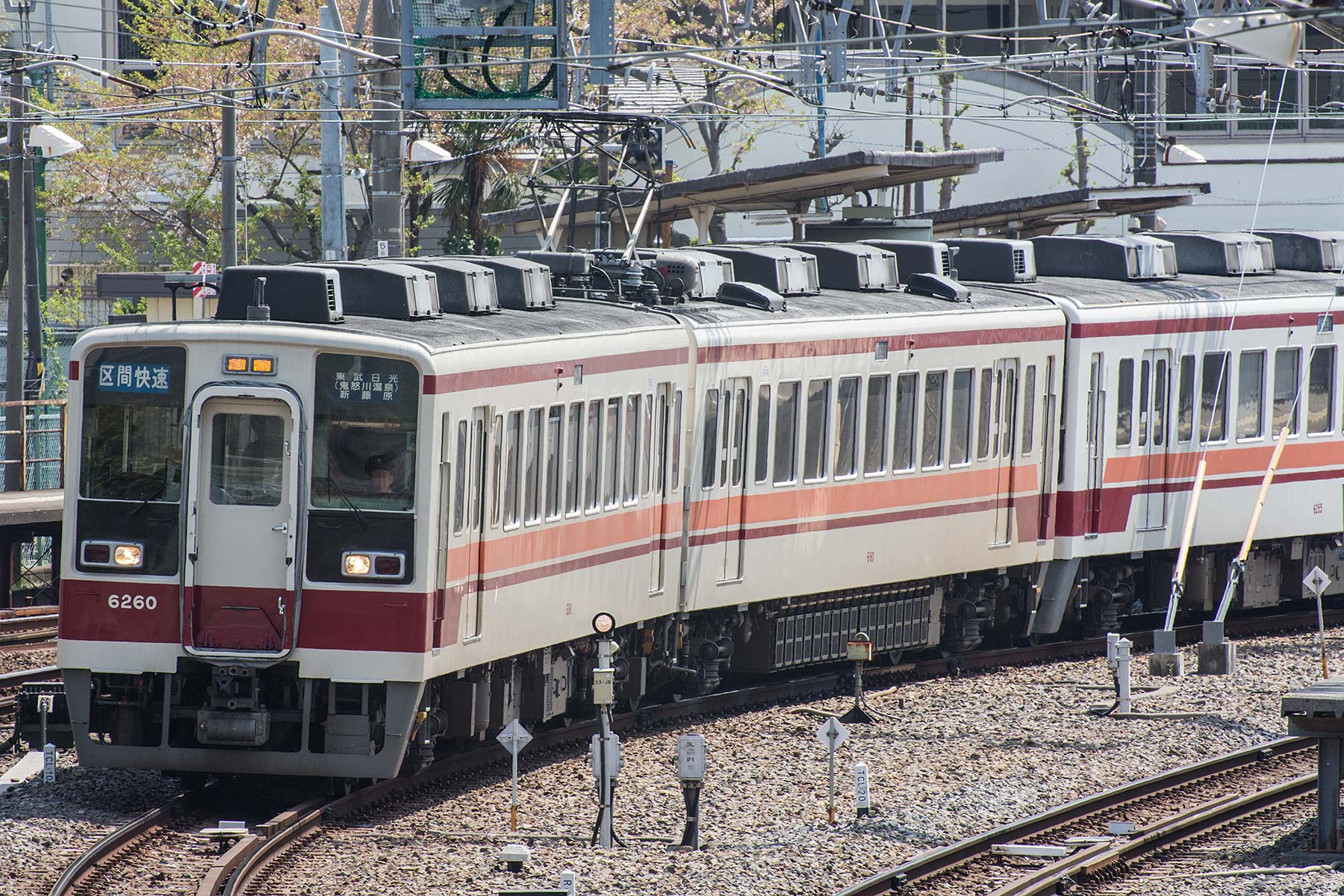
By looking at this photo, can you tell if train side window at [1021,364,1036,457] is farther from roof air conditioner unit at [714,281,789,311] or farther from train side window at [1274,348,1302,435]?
train side window at [1274,348,1302,435]

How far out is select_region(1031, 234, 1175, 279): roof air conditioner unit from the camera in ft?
68.1

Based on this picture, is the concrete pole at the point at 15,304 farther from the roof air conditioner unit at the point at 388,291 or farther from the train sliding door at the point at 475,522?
the train sliding door at the point at 475,522

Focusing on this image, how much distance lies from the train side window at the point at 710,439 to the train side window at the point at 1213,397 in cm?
605

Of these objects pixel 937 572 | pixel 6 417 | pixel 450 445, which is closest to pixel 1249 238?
pixel 937 572

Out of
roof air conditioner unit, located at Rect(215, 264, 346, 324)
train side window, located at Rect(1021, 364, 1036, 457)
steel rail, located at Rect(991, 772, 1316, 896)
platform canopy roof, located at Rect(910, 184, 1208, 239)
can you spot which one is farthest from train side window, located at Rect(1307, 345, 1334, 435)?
roof air conditioner unit, located at Rect(215, 264, 346, 324)

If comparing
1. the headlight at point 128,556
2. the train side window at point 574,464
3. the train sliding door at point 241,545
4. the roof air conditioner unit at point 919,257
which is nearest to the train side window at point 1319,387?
the roof air conditioner unit at point 919,257

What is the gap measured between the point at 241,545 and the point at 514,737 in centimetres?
175

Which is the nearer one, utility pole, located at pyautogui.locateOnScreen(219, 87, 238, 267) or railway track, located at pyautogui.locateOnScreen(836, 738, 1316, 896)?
railway track, located at pyautogui.locateOnScreen(836, 738, 1316, 896)

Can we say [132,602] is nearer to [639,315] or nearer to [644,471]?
[644,471]

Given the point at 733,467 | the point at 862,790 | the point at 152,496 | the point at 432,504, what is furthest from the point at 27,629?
the point at 862,790

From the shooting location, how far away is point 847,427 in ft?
55.1

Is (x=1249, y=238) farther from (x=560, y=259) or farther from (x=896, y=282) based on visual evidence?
(x=560, y=259)

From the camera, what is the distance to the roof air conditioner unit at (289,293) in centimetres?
1207

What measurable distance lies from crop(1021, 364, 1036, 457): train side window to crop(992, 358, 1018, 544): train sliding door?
10cm
